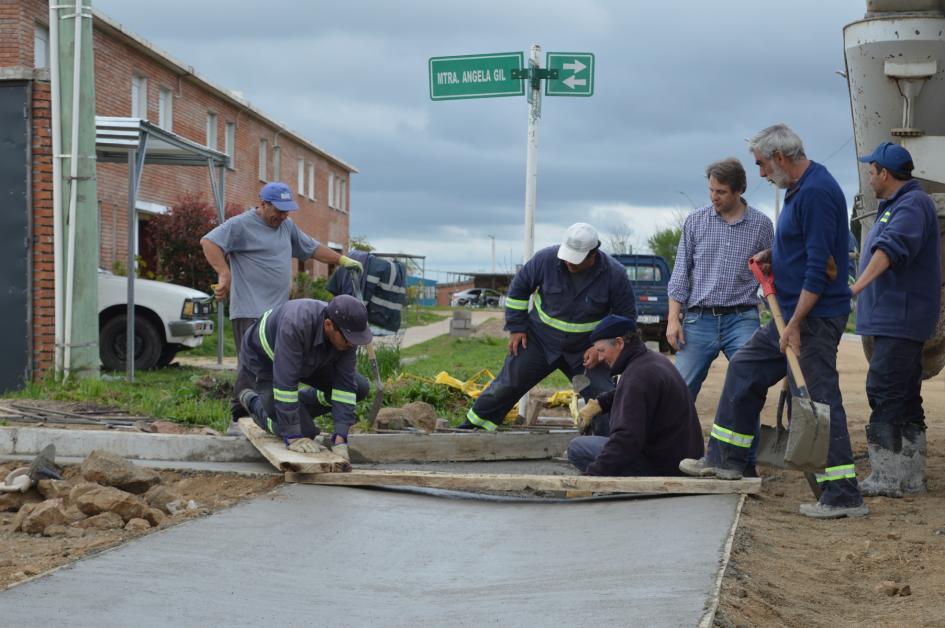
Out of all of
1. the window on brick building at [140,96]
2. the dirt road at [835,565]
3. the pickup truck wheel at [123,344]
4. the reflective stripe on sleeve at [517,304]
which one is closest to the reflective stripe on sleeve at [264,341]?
the reflective stripe on sleeve at [517,304]

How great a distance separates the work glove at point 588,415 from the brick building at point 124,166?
6470 millimetres

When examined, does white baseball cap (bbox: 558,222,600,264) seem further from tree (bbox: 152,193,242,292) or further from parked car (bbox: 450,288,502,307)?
parked car (bbox: 450,288,502,307)

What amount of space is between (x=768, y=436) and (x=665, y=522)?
2331 mm

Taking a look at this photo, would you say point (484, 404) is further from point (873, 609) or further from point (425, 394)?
point (873, 609)

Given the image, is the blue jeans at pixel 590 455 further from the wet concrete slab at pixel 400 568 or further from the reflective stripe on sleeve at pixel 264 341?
the reflective stripe on sleeve at pixel 264 341

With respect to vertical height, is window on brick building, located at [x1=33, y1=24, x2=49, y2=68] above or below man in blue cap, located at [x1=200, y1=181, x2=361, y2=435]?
above

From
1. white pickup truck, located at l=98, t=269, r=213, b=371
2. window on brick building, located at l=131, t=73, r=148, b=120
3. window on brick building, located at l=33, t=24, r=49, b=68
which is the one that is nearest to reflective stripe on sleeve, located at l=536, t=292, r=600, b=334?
white pickup truck, located at l=98, t=269, r=213, b=371

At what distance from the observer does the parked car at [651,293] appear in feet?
81.0

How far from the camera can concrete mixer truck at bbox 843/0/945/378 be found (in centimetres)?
698

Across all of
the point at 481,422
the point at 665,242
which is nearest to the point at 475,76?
the point at 481,422

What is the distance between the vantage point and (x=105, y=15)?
23469 mm

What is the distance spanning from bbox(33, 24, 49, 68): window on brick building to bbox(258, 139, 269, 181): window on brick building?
1387cm

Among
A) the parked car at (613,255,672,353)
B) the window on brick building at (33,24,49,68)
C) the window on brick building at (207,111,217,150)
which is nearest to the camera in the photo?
the window on brick building at (33,24,49,68)

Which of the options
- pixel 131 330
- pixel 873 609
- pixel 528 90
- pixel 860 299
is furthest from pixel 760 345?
pixel 131 330
